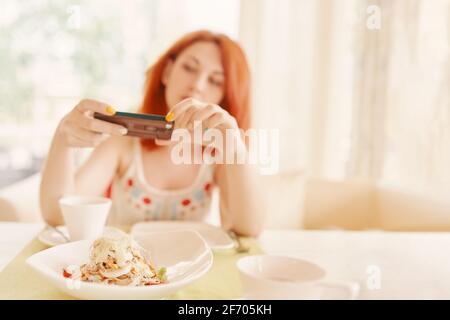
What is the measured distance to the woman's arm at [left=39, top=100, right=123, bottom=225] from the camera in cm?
47

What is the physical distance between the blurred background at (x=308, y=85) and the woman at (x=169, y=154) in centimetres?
10

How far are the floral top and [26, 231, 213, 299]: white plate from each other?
1.06 feet

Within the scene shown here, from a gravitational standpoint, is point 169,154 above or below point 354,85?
below

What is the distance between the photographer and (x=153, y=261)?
1.33 ft

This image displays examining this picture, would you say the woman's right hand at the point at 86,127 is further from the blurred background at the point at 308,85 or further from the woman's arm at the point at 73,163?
the blurred background at the point at 308,85

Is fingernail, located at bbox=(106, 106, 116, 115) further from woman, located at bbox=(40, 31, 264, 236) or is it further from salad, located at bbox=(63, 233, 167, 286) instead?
salad, located at bbox=(63, 233, 167, 286)

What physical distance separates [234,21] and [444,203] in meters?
0.90

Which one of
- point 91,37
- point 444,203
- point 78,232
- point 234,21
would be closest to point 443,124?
point 444,203

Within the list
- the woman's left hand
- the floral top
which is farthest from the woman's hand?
the floral top

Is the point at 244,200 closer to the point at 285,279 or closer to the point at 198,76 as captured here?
the point at 198,76

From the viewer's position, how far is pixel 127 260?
0.35m

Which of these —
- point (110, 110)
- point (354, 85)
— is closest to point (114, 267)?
point (110, 110)

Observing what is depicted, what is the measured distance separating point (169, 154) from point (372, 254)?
1.32 ft
